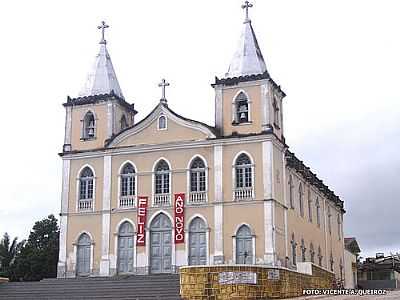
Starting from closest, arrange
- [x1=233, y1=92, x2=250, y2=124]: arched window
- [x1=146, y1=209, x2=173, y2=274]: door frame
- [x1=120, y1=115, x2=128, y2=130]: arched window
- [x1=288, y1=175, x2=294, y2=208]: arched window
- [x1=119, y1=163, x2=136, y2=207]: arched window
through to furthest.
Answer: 1. [x1=146, y1=209, x2=173, y2=274]: door frame
2. [x1=233, y1=92, x2=250, y2=124]: arched window
3. [x1=119, y1=163, x2=136, y2=207]: arched window
4. [x1=288, y1=175, x2=294, y2=208]: arched window
5. [x1=120, y1=115, x2=128, y2=130]: arched window

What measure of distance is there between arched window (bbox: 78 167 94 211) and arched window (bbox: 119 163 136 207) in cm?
168

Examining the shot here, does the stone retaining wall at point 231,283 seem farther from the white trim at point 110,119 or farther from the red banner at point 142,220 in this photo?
the white trim at point 110,119

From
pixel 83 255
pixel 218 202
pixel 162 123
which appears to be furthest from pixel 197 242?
pixel 162 123

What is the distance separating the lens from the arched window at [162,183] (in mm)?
35312

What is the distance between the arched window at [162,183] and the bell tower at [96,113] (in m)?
3.36

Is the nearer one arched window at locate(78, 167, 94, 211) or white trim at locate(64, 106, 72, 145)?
arched window at locate(78, 167, 94, 211)

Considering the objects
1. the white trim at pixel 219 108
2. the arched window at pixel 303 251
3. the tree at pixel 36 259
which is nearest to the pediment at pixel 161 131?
the white trim at pixel 219 108

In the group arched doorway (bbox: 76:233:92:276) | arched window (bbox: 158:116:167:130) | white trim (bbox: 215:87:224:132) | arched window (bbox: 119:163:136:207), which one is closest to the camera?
white trim (bbox: 215:87:224:132)

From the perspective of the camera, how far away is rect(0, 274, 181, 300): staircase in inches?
1129

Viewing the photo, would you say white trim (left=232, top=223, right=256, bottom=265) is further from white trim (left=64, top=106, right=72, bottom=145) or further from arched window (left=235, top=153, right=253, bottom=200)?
white trim (left=64, top=106, right=72, bottom=145)

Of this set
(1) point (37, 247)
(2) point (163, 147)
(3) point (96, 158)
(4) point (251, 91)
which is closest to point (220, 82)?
(4) point (251, 91)

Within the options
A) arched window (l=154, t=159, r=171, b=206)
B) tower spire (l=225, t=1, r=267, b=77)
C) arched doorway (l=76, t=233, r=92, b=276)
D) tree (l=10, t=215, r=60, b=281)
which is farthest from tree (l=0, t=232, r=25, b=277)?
tower spire (l=225, t=1, r=267, b=77)

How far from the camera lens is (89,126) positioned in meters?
38.2

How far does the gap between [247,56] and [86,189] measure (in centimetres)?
1031
